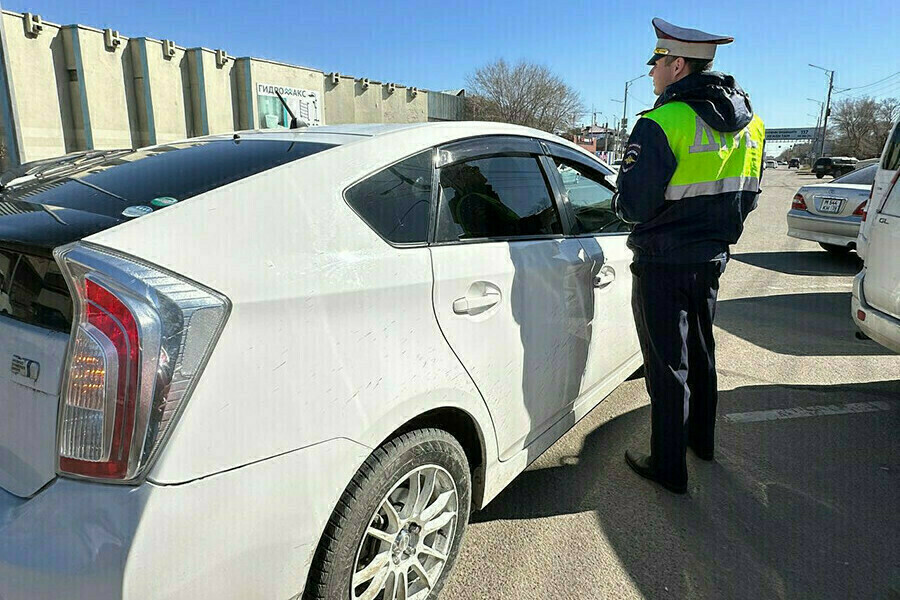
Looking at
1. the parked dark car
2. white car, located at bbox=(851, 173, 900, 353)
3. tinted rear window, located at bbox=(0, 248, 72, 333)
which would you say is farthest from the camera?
the parked dark car

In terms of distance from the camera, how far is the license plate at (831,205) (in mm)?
8094

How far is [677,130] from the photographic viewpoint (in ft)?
7.99

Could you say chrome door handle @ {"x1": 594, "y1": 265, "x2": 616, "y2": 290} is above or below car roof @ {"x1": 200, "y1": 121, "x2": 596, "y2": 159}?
below

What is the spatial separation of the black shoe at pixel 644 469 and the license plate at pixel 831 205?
23.5ft

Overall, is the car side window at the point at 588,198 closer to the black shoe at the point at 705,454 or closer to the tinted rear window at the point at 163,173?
the black shoe at the point at 705,454

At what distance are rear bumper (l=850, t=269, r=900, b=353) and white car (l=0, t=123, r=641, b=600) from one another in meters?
2.35

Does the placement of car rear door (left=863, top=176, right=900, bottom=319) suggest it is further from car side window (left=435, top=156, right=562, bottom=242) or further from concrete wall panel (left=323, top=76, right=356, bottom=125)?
concrete wall panel (left=323, top=76, right=356, bottom=125)

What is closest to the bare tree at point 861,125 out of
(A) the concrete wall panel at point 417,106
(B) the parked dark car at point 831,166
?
(B) the parked dark car at point 831,166

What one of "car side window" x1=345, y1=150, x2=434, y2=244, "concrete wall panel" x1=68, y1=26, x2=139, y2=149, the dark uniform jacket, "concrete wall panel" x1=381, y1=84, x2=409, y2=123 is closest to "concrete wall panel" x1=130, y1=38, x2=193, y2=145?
"concrete wall panel" x1=68, y1=26, x2=139, y2=149

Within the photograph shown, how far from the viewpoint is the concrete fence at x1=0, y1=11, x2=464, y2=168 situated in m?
23.5

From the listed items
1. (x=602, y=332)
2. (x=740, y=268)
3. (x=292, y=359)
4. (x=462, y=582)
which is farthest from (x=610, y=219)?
(x=740, y=268)

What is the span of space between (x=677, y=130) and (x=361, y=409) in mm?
1853

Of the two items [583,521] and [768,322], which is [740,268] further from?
[583,521]

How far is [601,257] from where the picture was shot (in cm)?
277
